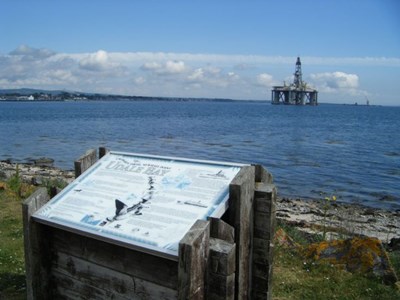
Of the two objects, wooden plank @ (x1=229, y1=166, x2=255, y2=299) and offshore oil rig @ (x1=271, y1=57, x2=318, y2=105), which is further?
offshore oil rig @ (x1=271, y1=57, x2=318, y2=105)

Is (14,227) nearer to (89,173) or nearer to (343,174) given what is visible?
(89,173)

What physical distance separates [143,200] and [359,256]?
3881 millimetres

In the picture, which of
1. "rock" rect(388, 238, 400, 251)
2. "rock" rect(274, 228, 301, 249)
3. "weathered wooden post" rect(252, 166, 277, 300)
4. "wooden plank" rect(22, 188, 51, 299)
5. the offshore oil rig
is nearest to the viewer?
"weathered wooden post" rect(252, 166, 277, 300)

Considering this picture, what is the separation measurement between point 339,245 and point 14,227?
5944mm

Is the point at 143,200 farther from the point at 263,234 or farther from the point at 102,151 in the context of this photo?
the point at 102,151

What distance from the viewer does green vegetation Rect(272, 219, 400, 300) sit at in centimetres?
539

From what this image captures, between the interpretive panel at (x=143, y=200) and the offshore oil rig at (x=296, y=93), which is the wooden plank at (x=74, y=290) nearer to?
the interpretive panel at (x=143, y=200)

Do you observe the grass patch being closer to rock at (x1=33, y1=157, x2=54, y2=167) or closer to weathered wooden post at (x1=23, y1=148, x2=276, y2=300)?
weathered wooden post at (x1=23, y1=148, x2=276, y2=300)

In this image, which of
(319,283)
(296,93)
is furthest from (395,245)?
(296,93)

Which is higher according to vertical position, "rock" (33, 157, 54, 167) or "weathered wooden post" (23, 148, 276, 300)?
"weathered wooden post" (23, 148, 276, 300)

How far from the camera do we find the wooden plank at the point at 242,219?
11.7 feet

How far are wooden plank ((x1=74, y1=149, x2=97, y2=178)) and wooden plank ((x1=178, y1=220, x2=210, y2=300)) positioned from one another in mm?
2047

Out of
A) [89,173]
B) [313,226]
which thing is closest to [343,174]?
[313,226]

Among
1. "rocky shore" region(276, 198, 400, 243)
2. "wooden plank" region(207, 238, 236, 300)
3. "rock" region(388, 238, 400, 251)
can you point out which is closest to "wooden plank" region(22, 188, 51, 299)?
"wooden plank" region(207, 238, 236, 300)
